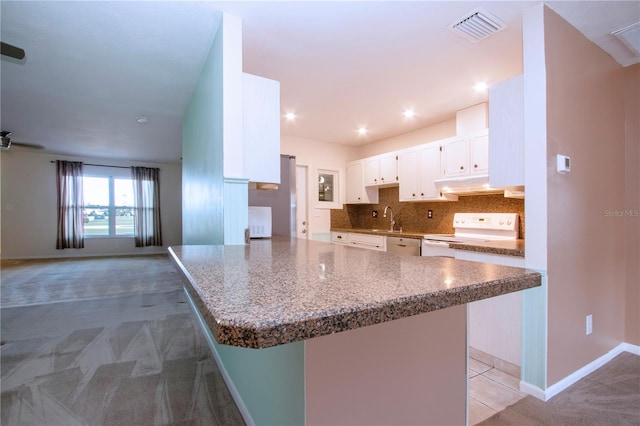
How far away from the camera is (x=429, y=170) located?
Answer: 12.5 feet

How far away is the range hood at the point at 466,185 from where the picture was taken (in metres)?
2.97

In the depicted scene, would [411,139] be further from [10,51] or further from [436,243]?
[10,51]

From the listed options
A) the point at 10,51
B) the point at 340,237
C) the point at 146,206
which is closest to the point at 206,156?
the point at 10,51

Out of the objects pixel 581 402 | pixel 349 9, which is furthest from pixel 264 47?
pixel 581 402

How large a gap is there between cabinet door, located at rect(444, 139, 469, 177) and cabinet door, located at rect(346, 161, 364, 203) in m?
1.65

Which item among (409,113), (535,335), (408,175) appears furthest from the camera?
(408,175)

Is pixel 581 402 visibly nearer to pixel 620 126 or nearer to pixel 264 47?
pixel 620 126

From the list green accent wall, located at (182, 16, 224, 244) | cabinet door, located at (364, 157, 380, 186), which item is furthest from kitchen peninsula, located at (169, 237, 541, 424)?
cabinet door, located at (364, 157, 380, 186)

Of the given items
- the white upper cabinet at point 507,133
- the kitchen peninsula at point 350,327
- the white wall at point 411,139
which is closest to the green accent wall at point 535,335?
the white upper cabinet at point 507,133

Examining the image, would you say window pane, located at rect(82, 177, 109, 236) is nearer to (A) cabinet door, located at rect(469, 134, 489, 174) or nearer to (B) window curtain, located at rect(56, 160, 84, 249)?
(B) window curtain, located at rect(56, 160, 84, 249)

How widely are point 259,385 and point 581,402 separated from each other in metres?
1.92

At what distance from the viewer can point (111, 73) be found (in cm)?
278

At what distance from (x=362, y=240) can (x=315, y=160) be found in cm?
158

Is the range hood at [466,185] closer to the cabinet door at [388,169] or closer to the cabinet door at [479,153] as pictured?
the cabinet door at [479,153]
